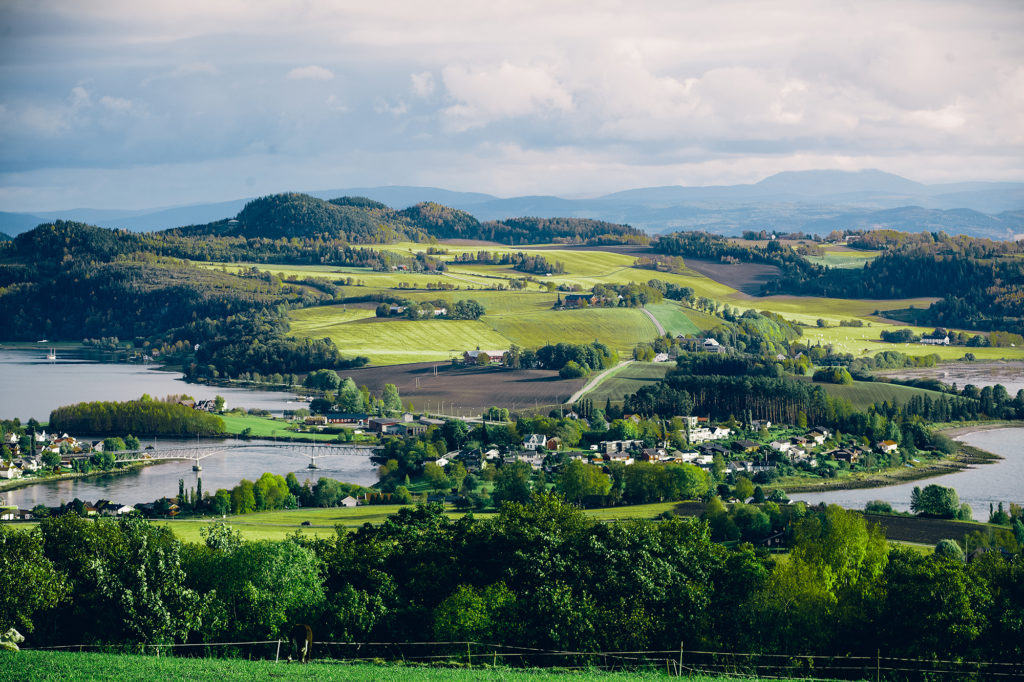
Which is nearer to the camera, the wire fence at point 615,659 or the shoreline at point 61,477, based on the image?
the wire fence at point 615,659

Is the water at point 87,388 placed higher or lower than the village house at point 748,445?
lower

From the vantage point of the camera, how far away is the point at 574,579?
2139 centimetres

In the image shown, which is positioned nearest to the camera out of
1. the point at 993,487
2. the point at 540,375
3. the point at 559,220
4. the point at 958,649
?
the point at 958,649

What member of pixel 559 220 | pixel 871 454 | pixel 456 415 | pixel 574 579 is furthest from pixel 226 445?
pixel 559 220

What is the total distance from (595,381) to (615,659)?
2254 inches

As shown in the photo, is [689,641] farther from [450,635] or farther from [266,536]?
[266,536]

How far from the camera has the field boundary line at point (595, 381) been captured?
71.1 meters

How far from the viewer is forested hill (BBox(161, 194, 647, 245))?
17275 cm

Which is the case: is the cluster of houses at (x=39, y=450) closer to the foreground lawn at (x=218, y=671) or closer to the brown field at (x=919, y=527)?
the brown field at (x=919, y=527)

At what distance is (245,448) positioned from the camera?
59875 mm

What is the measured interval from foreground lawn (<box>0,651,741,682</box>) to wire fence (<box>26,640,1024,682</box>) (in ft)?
3.32

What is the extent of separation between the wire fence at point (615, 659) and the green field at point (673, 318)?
3168 inches

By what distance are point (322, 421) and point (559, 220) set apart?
133 meters

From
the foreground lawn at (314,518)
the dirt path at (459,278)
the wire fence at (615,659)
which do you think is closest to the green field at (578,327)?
the dirt path at (459,278)
